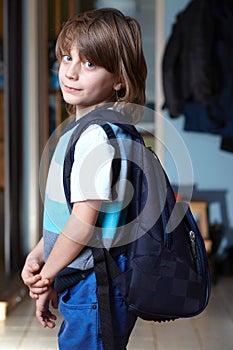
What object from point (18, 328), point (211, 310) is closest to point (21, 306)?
point (18, 328)

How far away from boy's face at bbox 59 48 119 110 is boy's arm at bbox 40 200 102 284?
218 millimetres

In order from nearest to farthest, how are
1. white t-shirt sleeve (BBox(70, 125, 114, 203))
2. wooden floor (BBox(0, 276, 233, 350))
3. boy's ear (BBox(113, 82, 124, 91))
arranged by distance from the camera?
white t-shirt sleeve (BBox(70, 125, 114, 203)) → boy's ear (BBox(113, 82, 124, 91)) → wooden floor (BBox(0, 276, 233, 350))

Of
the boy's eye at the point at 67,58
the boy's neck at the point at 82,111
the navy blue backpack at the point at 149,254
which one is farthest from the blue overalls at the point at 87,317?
the boy's eye at the point at 67,58

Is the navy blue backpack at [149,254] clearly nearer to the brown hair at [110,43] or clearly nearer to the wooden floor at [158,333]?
the brown hair at [110,43]

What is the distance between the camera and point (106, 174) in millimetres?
1365

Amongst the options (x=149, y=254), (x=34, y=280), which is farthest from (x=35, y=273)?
(x=149, y=254)

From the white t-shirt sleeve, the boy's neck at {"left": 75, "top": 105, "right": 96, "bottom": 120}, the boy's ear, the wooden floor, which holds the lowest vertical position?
the wooden floor

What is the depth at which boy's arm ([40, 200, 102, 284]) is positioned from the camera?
1385 mm

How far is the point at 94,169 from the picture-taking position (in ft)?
4.50

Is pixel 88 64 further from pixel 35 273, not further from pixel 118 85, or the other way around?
pixel 35 273

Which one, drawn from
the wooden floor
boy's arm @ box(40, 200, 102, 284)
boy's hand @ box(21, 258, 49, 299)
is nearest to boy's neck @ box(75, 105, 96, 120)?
boy's arm @ box(40, 200, 102, 284)

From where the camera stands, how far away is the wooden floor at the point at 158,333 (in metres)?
2.86

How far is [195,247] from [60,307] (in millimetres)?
302

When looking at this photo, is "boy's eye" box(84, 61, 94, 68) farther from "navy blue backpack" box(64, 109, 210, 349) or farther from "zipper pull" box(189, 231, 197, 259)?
"zipper pull" box(189, 231, 197, 259)
